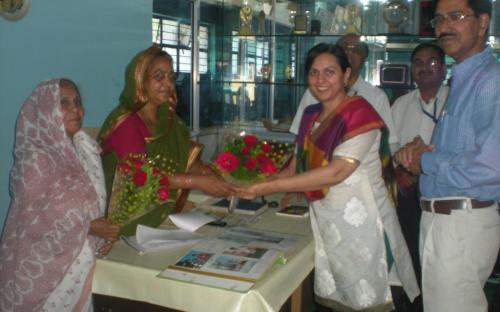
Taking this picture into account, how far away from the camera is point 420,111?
340 centimetres

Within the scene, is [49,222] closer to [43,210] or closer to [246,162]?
[43,210]

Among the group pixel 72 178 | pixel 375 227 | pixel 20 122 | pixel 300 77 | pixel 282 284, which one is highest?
pixel 300 77

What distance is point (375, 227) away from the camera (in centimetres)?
211

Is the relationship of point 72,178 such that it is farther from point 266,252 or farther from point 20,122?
point 266,252

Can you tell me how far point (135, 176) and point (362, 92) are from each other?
2.15m

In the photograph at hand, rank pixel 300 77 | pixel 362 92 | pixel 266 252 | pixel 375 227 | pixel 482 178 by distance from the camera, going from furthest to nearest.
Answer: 1. pixel 300 77
2. pixel 362 92
3. pixel 375 227
4. pixel 266 252
5. pixel 482 178

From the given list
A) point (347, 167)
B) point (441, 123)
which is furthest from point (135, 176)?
point (441, 123)

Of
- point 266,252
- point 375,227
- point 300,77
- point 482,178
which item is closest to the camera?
point 482,178

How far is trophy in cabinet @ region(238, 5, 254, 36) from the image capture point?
521 cm

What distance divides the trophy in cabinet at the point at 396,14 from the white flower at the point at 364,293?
9.83ft

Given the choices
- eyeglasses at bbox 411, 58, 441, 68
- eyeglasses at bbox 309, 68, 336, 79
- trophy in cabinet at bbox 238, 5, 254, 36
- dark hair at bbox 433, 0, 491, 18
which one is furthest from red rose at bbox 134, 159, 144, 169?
trophy in cabinet at bbox 238, 5, 254, 36

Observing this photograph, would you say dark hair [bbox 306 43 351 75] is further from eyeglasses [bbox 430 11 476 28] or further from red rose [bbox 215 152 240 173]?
red rose [bbox 215 152 240 173]

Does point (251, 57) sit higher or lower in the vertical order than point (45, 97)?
higher

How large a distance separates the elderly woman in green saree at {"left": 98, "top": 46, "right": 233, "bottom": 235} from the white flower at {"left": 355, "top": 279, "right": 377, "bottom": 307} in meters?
0.71
